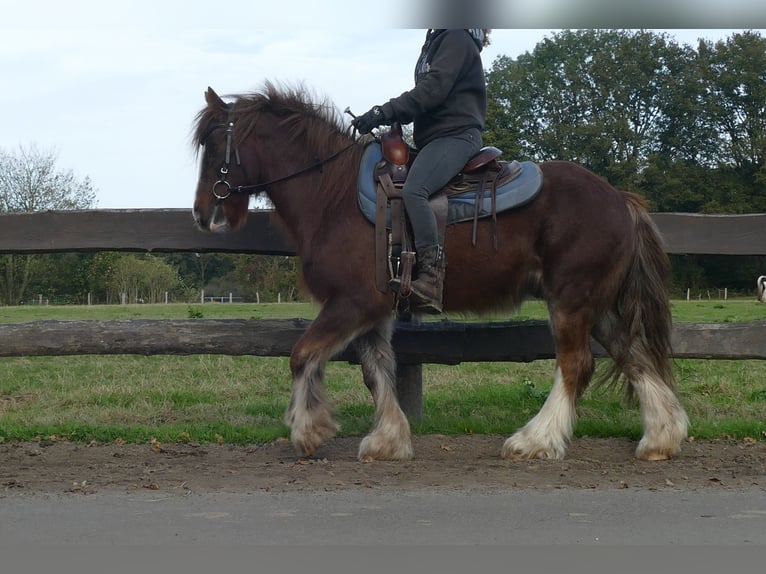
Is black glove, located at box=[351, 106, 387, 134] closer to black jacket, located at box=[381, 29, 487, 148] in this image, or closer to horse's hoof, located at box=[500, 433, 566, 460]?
black jacket, located at box=[381, 29, 487, 148]

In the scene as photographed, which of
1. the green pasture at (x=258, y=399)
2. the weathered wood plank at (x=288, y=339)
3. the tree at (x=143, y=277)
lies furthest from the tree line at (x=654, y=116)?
the weathered wood plank at (x=288, y=339)

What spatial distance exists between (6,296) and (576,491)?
23.7m

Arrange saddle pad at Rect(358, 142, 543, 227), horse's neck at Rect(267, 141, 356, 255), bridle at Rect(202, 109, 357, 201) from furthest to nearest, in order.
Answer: bridle at Rect(202, 109, 357, 201), horse's neck at Rect(267, 141, 356, 255), saddle pad at Rect(358, 142, 543, 227)

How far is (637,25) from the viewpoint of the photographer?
764 mm

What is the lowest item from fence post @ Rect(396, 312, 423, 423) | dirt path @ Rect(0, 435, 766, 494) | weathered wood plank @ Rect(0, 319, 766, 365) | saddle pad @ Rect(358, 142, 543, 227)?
dirt path @ Rect(0, 435, 766, 494)

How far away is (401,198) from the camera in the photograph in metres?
5.66

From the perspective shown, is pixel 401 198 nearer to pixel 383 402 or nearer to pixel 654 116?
pixel 383 402

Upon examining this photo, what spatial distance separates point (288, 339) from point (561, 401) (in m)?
2.16

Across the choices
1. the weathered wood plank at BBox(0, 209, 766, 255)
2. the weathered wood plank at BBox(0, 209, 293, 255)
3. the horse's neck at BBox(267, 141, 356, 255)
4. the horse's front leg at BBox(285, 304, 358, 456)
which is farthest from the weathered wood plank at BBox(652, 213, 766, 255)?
the weathered wood plank at BBox(0, 209, 293, 255)

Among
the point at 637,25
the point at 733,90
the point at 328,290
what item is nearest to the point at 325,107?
the point at 328,290

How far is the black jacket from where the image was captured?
555 cm

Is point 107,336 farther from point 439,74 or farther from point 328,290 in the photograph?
point 439,74

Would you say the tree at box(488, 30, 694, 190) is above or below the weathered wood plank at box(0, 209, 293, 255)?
above

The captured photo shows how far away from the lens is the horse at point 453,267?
5613 millimetres
